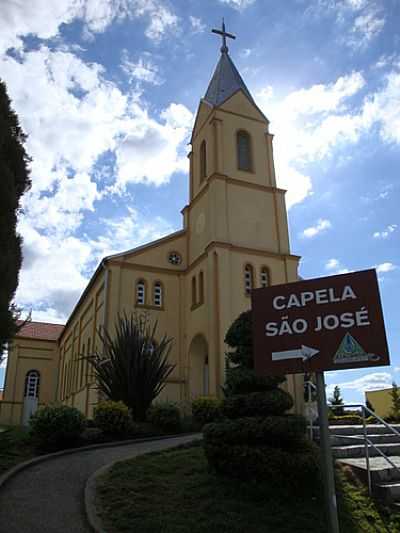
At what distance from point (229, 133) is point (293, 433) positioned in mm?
23957

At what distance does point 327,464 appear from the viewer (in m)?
5.57

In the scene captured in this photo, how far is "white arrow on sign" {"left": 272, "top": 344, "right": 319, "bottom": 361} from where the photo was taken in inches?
241

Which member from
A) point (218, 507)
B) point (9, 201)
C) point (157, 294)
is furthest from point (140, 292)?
point (218, 507)

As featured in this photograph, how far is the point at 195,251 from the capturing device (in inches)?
1127

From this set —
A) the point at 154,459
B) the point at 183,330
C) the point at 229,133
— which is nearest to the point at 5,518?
the point at 154,459

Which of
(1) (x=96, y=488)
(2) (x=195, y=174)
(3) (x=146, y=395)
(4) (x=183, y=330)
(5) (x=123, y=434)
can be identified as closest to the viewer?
(1) (x=96, y=488)

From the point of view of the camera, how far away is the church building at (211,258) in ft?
82.8

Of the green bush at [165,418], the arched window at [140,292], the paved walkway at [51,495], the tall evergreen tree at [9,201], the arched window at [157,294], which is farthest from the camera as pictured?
the arched window at [157,294]

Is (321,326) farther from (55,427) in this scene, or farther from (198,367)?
(198,367)

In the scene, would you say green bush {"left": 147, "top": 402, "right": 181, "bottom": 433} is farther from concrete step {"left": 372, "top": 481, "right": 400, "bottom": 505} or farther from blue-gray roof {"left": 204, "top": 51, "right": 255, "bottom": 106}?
blue-gray roof {"left": 204, "top": 51, "right": 255, "bottom": 106}

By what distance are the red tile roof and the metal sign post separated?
47.0 meters

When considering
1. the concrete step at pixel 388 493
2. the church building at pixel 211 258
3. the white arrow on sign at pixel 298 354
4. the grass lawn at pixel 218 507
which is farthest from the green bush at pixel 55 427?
the church building at pixel 211 258

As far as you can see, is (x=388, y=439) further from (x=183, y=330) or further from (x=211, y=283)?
(x=183, y=330)

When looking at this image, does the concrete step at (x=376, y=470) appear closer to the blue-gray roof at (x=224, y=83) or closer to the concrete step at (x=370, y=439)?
the concrete step at (x=370, y=439)
